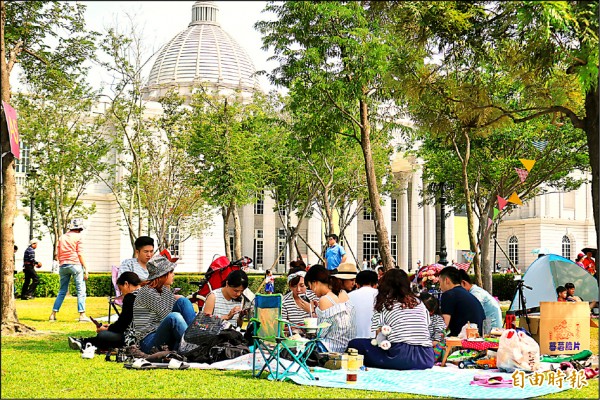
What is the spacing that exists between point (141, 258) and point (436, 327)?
14.5 feet

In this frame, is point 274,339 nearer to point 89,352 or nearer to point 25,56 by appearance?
point 89,352

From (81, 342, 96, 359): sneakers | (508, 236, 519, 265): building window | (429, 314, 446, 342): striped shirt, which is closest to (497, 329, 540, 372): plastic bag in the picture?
(429, 314, 446, 342): striped shirt

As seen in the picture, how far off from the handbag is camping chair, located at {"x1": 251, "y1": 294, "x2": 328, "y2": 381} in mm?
1067

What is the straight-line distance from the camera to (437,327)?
9141 mm

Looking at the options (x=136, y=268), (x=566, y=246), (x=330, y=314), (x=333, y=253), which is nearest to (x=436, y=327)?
(x=330, y=314)

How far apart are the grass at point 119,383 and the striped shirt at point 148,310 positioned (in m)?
0.59

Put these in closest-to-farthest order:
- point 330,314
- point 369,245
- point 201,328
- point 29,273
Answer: point 330,314
point 201,328
point 29,273
point 369,245

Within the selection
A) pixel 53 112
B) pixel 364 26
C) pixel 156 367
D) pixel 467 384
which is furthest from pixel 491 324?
pixel 53 112

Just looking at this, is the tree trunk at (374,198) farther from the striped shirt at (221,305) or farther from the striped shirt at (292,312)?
the striped shirt at (221,305)

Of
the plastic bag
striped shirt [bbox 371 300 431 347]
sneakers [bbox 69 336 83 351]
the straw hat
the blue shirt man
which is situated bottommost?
sneakers [bbox 69 336 83 351]

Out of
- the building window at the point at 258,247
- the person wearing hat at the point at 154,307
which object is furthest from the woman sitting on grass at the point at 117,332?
the building window at the point at 258,247

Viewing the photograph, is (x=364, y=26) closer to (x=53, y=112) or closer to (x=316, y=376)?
(x=316, y=376)

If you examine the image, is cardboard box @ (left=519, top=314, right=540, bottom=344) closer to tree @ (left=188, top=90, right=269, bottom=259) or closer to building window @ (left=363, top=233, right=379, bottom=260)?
tree @ (left=188, top=90, right=269, bottom=259)

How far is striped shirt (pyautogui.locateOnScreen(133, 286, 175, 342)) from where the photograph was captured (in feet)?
30.6
